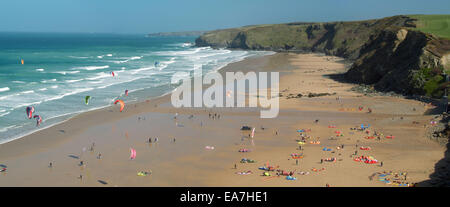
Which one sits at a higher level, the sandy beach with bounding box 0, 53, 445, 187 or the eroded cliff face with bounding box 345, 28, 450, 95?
the eroded cliff face with bounding box 345, 28, 450, 95

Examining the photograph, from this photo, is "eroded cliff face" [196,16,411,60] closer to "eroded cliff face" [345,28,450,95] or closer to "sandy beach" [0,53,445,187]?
"eroded cliff face" [345,28,450,95]

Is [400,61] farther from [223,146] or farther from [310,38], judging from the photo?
[310,38]

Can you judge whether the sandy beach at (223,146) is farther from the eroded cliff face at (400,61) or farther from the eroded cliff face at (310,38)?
the eroded cliff face at (310,38)

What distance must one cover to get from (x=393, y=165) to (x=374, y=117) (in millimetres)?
10743

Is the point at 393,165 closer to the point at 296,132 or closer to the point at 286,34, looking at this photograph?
the point at 296,132

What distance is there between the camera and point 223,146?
24.1 m

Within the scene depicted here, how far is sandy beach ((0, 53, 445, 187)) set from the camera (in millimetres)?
18984

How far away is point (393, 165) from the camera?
65.2 feet

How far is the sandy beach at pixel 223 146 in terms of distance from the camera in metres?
19.0

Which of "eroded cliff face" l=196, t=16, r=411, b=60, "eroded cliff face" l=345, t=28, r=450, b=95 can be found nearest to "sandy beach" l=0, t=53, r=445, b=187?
"eroded cliff face" l=345, t=28, r=450, b=95

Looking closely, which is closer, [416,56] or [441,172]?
[441,172]

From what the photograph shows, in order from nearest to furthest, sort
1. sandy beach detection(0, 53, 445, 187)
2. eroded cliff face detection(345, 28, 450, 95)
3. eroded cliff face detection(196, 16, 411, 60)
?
1. sandy beach detection(0, 53, 445, 187)
2. eroded cliff face detection(345, 28, 450, 95)
3. eroded cliff face detection(196, 16, 411, 60)

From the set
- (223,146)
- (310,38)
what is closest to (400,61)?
(223,146)

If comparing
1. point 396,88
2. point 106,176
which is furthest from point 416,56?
point 106,176
